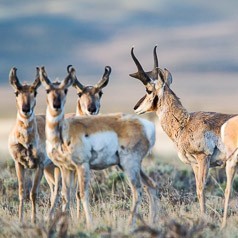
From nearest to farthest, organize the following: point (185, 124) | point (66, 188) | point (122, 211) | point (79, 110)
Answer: point (66, 188)
point (122, 211)
point (79, 110)
point (185, 124)

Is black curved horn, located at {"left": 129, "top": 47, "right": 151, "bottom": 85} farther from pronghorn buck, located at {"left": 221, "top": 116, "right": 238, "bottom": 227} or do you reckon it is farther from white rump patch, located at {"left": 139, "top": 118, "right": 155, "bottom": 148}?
white rump patch, located at {"left": 139, "top": 118, "right": 155, "bottom": 148}

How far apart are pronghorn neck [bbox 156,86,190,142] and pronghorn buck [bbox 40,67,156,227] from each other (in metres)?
2.68

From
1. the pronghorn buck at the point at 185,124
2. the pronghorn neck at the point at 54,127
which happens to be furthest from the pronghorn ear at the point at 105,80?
the pronghorn neck at the point at 54,127

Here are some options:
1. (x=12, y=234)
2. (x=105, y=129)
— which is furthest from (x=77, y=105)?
(x=12, y=234)

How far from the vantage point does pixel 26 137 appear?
10492 millimetres

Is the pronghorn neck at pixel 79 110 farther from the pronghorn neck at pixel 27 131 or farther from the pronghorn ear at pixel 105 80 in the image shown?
the pronghorn neck at pixel 27 131

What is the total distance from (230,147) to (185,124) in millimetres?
1480

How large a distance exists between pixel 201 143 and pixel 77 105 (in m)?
1.99

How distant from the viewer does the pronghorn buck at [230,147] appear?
10.9m

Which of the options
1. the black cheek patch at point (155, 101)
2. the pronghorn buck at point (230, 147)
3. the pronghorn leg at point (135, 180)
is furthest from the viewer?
the black cheek patch at point (155, 101)

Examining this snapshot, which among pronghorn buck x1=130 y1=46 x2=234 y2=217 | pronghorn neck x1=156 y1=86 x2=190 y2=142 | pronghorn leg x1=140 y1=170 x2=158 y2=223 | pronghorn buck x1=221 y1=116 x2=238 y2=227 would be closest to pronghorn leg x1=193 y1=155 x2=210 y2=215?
pronghorn buck x1=130 y1=46 x2=234 y2=217

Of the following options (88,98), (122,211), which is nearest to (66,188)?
(122,211)

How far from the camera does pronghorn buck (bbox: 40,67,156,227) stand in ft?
30.3

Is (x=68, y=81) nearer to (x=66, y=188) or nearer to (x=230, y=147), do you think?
(x=66, y=188)
